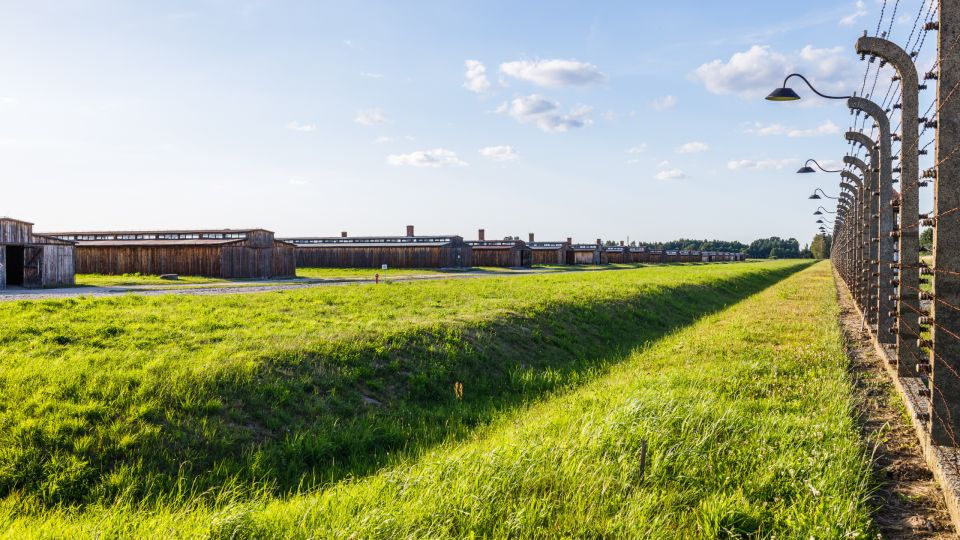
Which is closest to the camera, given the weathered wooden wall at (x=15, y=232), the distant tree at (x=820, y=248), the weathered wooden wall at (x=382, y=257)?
the weathered wooden wall at (x=15, y=232)

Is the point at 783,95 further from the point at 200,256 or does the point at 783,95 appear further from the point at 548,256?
the point at 548,256

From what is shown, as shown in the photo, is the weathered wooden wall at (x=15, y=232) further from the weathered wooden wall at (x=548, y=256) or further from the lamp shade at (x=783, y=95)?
the weathered wooden wall at (x=548, y=256)

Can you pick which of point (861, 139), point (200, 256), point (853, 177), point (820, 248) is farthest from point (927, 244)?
point (820, 248)

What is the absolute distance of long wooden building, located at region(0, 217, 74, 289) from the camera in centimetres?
2998

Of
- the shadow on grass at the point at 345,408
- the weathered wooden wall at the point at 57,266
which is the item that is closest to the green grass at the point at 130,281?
the weathered wooden wall at the point at 57,266

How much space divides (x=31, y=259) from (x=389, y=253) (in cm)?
3636

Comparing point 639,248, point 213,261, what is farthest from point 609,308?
point 639,248

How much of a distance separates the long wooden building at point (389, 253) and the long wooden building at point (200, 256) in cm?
1717

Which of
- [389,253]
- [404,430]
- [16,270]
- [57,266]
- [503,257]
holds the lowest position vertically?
[404,430]

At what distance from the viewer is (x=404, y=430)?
8.95 meters

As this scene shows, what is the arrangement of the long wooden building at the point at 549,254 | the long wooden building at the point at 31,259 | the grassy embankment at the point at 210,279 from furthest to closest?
the long wooden building at the point at 549,254, the grassy embankment at the point at 210,279, the long wooden building at the point at 31,259

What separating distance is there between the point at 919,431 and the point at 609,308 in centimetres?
1385

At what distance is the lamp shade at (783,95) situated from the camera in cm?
1325

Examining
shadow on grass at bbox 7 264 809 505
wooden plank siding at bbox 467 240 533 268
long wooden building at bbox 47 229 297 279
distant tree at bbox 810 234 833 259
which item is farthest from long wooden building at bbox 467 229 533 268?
distant tree at bbox 810 234 833 259
